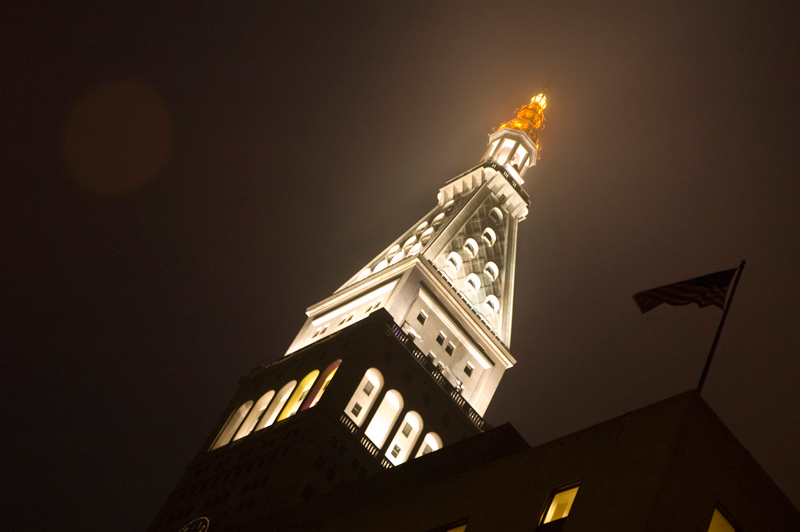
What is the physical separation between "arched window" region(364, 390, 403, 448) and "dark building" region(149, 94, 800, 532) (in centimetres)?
11

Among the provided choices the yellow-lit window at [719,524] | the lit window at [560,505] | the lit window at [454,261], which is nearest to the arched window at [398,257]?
the lit window at [454,261]

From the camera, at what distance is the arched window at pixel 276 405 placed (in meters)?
85.4

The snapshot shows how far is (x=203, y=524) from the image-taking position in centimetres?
7631

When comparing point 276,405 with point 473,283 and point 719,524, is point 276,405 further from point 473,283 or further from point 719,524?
point 719,524

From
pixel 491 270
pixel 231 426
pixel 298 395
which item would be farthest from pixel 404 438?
pixel 491 270

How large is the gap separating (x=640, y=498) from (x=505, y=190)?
3734 inches

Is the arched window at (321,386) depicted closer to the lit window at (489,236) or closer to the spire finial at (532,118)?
the lit window at (489,236)

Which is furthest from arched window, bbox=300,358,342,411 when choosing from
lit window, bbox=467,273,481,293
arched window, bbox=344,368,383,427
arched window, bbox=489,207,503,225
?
arched window, bbox=489,207,503,225

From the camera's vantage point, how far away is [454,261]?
102500 millimetres

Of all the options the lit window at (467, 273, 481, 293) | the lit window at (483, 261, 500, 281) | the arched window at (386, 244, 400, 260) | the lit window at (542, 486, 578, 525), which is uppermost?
the lit window at (483, 261, 500, 281)

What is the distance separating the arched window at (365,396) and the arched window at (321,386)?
2.36m

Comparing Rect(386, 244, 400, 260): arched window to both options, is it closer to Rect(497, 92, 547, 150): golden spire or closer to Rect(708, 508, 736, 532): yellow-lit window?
Rect(497, 92, 547, 150): golden spire

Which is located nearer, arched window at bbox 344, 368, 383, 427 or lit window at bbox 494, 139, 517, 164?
arched window at bbox 344, 368, 383, 427

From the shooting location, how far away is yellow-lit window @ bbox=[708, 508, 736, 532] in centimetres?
2797
